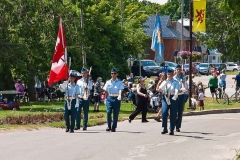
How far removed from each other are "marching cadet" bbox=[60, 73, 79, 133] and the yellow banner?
40.0 feet

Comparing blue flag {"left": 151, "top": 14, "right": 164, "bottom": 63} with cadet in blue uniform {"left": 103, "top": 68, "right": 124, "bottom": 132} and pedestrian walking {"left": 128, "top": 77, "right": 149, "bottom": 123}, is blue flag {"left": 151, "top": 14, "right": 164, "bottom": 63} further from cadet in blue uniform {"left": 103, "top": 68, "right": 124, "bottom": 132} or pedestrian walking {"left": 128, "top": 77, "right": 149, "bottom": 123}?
cadet in blue uniform {"left": 103, "top": 68, "right": 124, "bottom": 132}

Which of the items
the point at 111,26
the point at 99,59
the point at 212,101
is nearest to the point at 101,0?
the point at 111,26

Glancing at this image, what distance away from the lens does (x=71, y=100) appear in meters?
19.3

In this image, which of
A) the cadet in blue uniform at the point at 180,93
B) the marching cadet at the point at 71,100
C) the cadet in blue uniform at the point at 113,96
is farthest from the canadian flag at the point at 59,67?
the cadet in blue uniform at the point at 180,93

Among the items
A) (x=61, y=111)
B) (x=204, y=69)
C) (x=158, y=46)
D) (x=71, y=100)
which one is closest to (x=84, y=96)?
(x=71, y=100)

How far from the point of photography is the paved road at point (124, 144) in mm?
13789

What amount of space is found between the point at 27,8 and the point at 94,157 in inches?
726

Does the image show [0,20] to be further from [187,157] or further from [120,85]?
[187,157]

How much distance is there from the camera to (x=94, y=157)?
44.0 ft

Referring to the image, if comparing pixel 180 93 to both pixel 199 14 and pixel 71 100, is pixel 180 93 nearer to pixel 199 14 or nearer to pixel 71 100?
pixel 71 100

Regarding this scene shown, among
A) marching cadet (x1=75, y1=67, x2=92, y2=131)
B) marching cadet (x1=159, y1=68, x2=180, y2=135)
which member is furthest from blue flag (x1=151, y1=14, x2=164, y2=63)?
marching cadet (x1=159, y1=68, x2=180, y2=135)

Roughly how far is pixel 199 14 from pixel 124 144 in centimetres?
1555

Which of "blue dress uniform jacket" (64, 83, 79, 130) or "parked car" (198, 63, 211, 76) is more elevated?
"parked car" (198, 63, 211, 76)

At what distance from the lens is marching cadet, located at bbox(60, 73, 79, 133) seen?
1919 centimetres
